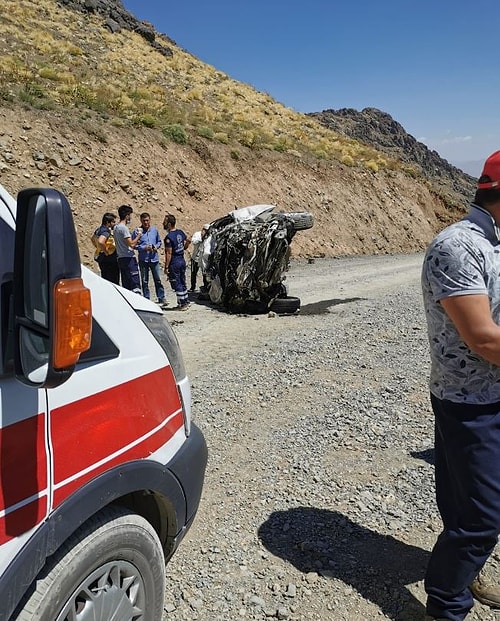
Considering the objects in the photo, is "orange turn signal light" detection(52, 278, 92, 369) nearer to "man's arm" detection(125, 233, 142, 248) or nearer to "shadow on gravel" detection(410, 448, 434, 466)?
"shadow on gravel" detection(410, 448, 434, 466)

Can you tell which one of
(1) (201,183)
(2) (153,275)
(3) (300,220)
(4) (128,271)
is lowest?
(2) (153,275)

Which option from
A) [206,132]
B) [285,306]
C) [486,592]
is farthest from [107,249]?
[206,132]

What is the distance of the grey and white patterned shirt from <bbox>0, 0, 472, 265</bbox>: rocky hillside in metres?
14.3

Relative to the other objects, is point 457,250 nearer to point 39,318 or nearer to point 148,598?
point 39,318

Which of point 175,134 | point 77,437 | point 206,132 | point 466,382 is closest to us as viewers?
point 77,437

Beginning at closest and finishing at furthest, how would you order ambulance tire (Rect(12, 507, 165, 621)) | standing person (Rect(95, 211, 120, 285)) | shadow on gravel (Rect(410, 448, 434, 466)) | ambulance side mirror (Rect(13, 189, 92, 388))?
ambulance side mirror (Rect(13, 189, 92, 388)) < ambulance tire (Rect(12, 507, 165, 621)) < shadow on gravel (Rect(410, 448, 434, 466)) < standing person (Rect(95, 211, 120, 285))

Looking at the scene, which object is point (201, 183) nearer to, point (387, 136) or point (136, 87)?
point (136, 87)

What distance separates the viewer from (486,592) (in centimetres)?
271

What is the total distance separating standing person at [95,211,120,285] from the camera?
30.3 feet

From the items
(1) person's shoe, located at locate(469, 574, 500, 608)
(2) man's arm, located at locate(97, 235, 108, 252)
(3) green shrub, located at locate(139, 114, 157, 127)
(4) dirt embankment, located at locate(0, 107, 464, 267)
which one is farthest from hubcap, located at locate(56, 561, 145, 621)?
(3) green shrub, located at locate(139, 114, 157, 127)

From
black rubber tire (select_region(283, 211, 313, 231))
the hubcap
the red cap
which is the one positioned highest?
the red cap

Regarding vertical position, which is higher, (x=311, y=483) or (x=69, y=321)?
(x=69, y=321)

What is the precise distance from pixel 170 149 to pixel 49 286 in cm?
2136

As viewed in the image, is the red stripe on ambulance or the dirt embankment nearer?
the red stripe on ambulance
